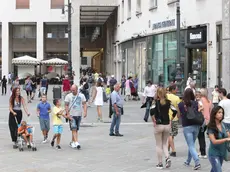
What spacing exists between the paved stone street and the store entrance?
9.71 m

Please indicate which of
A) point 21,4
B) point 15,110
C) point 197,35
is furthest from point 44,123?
point 21,4

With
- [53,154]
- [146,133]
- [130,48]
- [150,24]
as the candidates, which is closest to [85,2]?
[130,48]

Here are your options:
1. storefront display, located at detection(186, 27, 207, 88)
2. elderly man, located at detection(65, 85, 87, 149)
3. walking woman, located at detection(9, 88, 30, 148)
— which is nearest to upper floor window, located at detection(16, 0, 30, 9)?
storefront display, located at detection(186, 27, 207, 88)

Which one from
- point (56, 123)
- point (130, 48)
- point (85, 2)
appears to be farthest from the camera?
point (85, 2)

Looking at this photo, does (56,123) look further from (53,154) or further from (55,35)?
(55,35)

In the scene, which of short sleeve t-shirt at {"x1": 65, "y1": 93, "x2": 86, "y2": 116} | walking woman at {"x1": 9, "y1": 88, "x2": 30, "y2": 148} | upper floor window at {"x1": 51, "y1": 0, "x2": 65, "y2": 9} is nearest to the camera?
short sleeve t-shirt at {"x1": 65, "y1": 93, "x2": 86, "y2": 116}

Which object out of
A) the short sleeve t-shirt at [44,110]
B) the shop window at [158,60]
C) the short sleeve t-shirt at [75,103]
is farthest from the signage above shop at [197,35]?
the short sleeve t-shirt at [44,110]

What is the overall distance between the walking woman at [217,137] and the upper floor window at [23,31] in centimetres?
5758

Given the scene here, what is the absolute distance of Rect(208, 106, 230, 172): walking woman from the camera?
7039 mm

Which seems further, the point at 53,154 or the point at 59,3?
the point at 59,3

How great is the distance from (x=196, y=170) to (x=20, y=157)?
4.18 m

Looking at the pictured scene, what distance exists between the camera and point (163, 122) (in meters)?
9.41

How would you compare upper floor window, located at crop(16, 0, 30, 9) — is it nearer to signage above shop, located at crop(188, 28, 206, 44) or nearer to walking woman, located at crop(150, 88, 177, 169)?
signage above shop, located at crop(188, 28, 206, 44)

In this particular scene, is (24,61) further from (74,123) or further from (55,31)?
(74,123)
